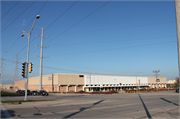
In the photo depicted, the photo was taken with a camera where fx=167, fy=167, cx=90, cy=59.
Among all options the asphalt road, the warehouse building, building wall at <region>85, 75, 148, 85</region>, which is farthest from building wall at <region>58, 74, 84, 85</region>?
the asphalt road

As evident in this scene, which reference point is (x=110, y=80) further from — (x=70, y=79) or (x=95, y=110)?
(x=95, y=110)

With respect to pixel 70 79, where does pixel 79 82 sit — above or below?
below

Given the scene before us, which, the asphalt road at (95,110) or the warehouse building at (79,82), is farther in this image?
the warehouse building at (79,82)

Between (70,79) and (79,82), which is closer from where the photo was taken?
(70,79)

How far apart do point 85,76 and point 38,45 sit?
32511 millimetres

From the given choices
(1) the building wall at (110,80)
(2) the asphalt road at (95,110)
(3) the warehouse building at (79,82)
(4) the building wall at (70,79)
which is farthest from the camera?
(1) the building wall at (110,80)

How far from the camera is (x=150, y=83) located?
361 ft

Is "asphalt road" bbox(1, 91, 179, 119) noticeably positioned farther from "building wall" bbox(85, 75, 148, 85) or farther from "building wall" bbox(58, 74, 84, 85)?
"building wall" bbox(85, 75, 148, 85)

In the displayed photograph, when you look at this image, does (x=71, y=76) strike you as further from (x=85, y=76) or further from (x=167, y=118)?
(x=167, y=118)

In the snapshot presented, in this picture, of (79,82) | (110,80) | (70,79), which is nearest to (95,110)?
(70,79)

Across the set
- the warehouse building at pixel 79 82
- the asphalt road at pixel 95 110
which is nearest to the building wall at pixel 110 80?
the warehouse building at pixel 79 82

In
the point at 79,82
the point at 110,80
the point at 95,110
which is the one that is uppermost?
the point at 110,80

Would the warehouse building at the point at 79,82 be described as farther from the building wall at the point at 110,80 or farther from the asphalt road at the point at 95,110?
the asphalt road at the point at 95,110

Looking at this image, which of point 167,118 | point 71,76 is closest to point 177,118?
point 167,118
